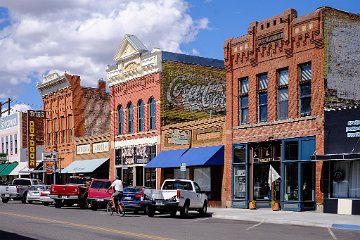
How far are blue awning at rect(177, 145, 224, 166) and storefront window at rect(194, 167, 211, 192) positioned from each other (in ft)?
4.19

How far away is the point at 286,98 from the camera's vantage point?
95.0ft

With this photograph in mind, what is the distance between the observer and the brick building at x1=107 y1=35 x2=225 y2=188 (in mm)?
38969

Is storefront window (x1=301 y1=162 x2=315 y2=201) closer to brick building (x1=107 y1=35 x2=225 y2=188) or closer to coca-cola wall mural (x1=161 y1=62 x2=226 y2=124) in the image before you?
brick building (x1=107 y1=35 x2=225 y2=188)

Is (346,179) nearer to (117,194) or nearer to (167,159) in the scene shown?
(117,194)

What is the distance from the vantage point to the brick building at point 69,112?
5109 cm

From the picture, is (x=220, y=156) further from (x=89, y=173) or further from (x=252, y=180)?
(x=89, y=173)

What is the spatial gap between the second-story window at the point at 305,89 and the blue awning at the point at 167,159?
9620mm

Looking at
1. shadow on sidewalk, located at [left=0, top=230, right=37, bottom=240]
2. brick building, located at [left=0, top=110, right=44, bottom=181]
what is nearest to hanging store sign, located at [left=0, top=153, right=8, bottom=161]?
brick building, located at [left=0, top=110, right=44, bottom=181]

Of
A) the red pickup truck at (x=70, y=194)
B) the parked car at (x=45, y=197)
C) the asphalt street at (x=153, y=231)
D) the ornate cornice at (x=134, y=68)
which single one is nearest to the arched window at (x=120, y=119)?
the ornate cornice at (x=134, y=68)

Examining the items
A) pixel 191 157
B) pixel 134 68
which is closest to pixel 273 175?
pixel 191 157

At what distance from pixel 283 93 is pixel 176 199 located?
27.7ft

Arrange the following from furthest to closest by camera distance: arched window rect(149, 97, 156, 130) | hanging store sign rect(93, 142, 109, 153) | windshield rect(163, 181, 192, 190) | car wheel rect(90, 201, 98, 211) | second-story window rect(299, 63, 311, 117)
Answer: hanging store sign rect(93, 142, 109, 153)
arched window rect(149, 97, 156, 130)
car wheel rect(90, 201, 98, 211)
second-story window rect(299, 63, 311, 117)
windshield rect(163, 181, 192, 190)

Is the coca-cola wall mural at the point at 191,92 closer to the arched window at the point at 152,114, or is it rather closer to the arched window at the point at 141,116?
the arched window at the point at 152,114

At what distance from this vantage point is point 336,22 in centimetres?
2728
